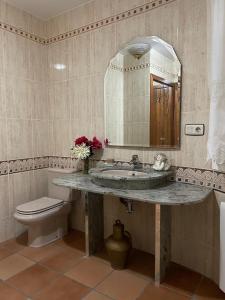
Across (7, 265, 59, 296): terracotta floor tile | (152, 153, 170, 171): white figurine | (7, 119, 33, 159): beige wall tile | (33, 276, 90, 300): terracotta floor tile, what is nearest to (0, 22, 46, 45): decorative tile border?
(7, 119, 33, 159): beige wall tile

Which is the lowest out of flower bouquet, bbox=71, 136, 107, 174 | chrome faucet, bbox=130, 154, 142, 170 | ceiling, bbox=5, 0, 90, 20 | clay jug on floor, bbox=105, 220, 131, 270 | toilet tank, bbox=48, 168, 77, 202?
clay jug on floor, bbox=105, 220, 131, 270

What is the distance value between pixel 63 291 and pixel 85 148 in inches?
48.9

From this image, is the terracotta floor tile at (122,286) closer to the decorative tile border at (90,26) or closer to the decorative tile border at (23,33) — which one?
the decorative tile border at (90,26)

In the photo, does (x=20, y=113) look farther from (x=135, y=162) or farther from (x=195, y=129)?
(x=195, y=129)

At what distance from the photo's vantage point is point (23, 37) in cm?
258

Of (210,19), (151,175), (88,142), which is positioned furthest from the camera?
(88,142)

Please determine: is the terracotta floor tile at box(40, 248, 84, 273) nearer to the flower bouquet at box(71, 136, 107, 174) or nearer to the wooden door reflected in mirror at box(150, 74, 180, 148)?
the flower bouquet at box(71, 136, 107, 174)

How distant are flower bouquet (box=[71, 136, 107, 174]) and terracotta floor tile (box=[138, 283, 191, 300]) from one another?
1207 mm

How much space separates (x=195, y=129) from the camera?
188 centimetres

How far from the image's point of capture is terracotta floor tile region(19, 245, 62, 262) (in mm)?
2231

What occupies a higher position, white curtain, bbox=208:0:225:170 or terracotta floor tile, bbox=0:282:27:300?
white curtain, bbox=208:0:225:170

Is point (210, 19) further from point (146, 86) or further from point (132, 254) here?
point (132, 254)

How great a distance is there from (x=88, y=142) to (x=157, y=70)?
0.97 meters

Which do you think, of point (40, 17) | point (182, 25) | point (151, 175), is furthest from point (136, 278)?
point (40, 17)
